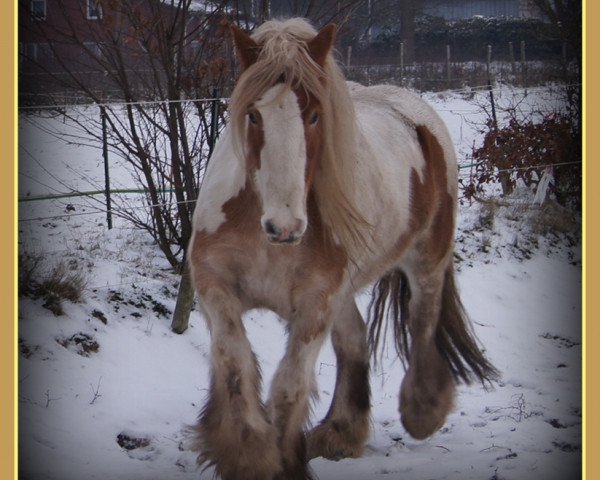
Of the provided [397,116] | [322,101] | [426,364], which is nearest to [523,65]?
[397,116]

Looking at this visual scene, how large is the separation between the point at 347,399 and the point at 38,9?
300 cm

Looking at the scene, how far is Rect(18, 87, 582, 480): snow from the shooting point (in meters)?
4.12

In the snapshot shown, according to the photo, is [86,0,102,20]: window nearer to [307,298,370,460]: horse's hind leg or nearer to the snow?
the snow

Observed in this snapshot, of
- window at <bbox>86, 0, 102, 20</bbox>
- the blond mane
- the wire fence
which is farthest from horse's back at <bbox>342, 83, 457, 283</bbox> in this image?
window at <bbox>86, 0, 102, 20</bbox>

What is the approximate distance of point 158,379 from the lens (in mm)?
4984

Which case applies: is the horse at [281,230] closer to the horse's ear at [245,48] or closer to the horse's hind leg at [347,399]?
the horse's ear at [245,48]

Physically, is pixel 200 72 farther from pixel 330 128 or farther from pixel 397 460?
pixel 397 460

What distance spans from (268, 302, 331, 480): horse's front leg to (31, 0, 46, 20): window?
2.51 metres

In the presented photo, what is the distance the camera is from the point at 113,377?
4.80 m

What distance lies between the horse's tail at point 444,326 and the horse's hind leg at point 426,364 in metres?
0.08

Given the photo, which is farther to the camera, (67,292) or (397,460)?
(67,292)

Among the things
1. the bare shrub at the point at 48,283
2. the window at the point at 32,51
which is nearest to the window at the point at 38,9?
the window at the point at 32,51

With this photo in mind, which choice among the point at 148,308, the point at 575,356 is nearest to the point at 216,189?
the point at 148,308

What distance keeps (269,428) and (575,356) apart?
3.53m
